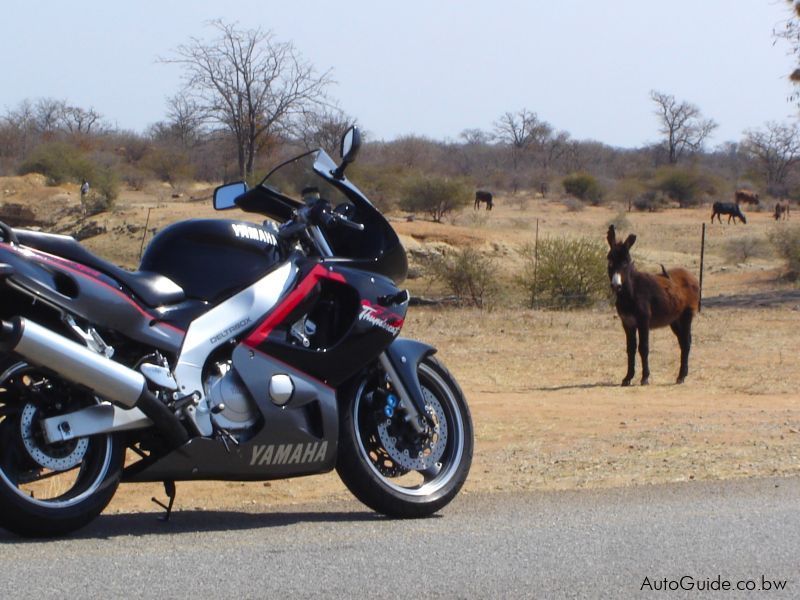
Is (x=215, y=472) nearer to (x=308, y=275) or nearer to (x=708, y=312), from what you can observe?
(x=308, y=275)

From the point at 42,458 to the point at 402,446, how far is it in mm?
1975

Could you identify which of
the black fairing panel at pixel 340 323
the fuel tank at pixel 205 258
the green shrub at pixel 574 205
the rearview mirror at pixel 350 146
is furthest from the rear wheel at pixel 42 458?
the green shrub at pixel 574 205

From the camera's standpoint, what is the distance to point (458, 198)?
4647 centimetres

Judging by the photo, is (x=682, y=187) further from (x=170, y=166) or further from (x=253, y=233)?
(x=253, y=233)

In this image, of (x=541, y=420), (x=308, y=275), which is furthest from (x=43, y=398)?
(x=541, y=420)

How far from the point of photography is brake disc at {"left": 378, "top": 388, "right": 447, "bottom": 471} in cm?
668

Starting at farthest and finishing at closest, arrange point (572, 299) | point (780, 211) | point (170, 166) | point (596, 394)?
1. point (170, 166)
2. point (780, 211)
3. point (572, 299)
4. point (596, 394)

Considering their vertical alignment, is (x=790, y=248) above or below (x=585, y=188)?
below

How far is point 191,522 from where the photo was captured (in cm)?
637

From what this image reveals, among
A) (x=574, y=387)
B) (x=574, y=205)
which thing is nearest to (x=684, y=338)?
(x=574, y=387)

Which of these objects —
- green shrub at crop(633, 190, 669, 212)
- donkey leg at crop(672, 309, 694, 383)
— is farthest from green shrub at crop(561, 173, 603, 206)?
donkey leg at crop(672, 309, 694, 383)

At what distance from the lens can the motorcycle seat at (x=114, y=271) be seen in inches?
225

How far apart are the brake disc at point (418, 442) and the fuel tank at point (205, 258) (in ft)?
3.54

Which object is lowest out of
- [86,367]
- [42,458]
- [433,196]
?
[42,458]
